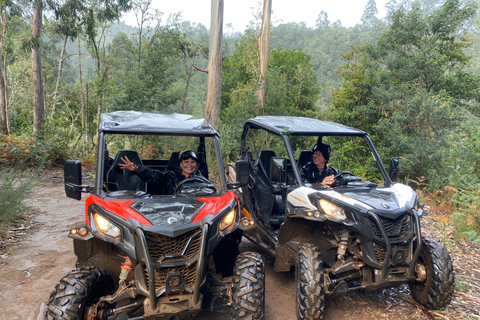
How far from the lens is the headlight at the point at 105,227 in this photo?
2852 mm

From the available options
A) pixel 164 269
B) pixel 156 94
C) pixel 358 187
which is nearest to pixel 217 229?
pixel 164 269

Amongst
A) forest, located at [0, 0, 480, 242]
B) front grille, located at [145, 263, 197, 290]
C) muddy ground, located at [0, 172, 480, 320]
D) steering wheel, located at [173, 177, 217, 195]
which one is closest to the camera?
front grille, located at [145, 263, 197, 290]

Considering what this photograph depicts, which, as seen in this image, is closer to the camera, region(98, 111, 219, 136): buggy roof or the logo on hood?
the logo on hood

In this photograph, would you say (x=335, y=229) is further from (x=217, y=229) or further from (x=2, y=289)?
(x=2, y=289)

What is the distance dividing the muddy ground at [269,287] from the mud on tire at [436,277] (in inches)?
6.6

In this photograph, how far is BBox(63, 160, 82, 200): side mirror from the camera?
3242 millimetres

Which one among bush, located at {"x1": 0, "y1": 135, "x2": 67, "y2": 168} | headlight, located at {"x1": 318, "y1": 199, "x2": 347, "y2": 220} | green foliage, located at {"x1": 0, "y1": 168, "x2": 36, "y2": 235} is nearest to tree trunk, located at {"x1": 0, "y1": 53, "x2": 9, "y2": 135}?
bush, located at {"x1": 0, "y1": 135, "x2": 67, "y2": 168}

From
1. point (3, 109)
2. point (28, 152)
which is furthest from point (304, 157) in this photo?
point (3, 109)

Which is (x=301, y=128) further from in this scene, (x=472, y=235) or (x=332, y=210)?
(x=472, y=235)

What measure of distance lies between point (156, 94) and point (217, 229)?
11.9m

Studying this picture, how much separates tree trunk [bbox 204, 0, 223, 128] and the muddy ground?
664 cm

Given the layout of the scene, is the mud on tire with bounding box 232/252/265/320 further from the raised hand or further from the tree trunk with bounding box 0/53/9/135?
the tree trunk with bounding box 0/53/9/135

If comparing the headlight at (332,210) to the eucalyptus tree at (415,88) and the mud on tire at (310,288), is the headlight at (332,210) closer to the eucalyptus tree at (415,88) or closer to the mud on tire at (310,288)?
the mud on tire at (310,288)

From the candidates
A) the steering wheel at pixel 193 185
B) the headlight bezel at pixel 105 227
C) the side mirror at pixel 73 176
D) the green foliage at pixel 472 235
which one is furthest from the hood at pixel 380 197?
the green foliage at pixel 472 235
